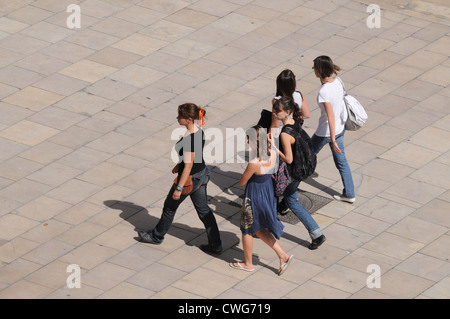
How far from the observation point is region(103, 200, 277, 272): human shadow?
1184 centimetres

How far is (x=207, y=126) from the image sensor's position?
1445 centimetres

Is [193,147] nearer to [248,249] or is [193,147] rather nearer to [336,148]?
[248,249]

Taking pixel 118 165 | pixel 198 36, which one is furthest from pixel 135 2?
pixel 118 165

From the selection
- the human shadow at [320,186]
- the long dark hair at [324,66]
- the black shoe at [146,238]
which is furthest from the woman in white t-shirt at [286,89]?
the black shoe at [146,238]

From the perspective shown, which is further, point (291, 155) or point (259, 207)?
point (291, 155)

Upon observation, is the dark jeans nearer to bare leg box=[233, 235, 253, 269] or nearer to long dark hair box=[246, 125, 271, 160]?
bare leg box=[233, 235, 253, 269]

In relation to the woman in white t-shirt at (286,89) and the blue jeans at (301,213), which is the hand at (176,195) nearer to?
the blue jeans at (301,213)

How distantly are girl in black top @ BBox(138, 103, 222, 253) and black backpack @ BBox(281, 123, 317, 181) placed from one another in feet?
3.24

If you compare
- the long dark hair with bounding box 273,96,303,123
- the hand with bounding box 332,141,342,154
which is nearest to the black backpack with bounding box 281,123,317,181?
the long dark hair with bounding box 273,96,303,123

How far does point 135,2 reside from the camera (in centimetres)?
1803

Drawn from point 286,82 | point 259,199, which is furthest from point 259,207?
point 286,82

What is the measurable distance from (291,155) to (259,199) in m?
0.74

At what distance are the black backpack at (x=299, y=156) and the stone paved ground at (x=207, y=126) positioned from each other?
98cm

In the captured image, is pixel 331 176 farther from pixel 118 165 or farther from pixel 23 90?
pixel 23 90
